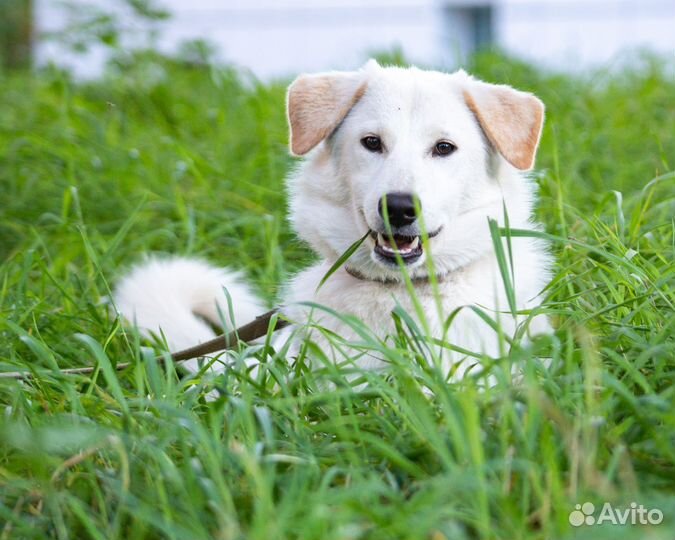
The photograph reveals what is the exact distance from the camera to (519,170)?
3.10m

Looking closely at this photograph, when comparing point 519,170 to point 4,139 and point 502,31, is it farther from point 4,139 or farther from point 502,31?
point 502,31

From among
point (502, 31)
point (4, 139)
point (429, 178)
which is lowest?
point (502, 31)

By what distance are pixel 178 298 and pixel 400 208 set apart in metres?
1.23

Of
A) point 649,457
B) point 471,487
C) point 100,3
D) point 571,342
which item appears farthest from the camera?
point 100,3

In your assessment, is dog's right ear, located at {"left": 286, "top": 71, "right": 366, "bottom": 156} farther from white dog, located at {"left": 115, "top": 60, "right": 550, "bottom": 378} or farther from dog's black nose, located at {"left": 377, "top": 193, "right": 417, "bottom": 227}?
dog's black nose, located at {"left": 377, "top": 193, "right": 417, "bottom": 227}

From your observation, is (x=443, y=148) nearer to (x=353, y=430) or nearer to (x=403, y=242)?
(x=403, y=242)

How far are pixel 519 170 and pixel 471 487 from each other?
1542mm

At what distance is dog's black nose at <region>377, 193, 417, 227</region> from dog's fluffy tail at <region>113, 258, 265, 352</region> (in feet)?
3.03

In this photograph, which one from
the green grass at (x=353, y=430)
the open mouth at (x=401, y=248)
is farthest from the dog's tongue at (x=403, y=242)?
the green grass at (x=353, y=430)

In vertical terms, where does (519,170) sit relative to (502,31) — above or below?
above

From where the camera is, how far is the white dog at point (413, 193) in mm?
2779

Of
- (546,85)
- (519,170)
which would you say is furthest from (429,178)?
(546,85)

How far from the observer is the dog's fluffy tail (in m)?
3.49

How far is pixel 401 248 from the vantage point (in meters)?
2.80
